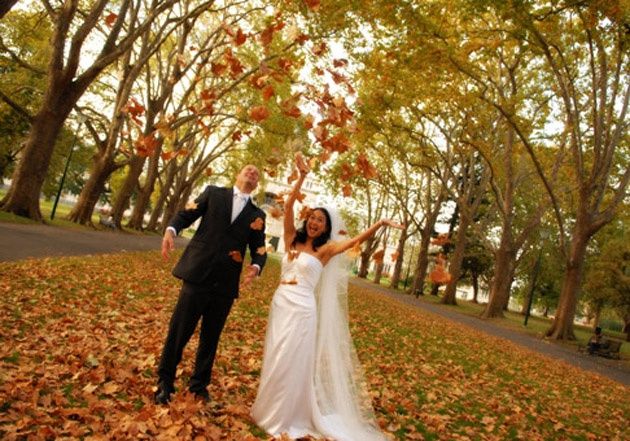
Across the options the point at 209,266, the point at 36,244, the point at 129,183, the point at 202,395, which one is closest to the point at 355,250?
Result: the point at 209,266

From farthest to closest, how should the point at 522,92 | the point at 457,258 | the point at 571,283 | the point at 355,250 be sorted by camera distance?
the point at 457,258
the point at 522,92
the point at 571,283
the point at 355,250

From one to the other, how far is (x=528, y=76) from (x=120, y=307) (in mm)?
23982

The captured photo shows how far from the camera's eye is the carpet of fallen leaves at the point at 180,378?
4418 mm

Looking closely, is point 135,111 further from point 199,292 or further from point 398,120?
point 398,120

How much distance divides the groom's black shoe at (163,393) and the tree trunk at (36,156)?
49.6ft

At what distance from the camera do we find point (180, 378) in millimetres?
5902

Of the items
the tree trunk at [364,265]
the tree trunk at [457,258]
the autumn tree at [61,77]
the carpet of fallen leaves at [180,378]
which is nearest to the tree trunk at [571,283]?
the carpet of fallen leaves at [180,378]

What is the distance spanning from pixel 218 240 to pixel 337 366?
5.98 feet

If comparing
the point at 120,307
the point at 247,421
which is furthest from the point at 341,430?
the point at 120,307

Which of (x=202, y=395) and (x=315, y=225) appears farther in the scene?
(x=315, y=225)

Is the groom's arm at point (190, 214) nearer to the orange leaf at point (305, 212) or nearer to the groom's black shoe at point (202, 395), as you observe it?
the orange leaf at point (305, 212)

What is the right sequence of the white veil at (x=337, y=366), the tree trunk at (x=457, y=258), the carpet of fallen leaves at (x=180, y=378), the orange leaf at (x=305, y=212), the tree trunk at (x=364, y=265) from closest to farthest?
the carpet of fallen leaves at (x=180, y=378) < the white veil at (x=337, y=366) < the orange leaf at (x=305, y=212) < the tree trunk at (x=457, y=258) < the tree trunk at (x=364, y=265)

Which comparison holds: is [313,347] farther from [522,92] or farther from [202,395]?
[522,92]

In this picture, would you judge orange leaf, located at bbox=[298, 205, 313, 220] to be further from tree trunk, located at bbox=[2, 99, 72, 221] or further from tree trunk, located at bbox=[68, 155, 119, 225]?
tree trunk, located at bbox=[68, 155, 119, 225]
